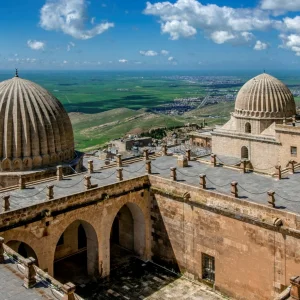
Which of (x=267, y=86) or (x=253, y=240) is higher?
(x=267, y=86)

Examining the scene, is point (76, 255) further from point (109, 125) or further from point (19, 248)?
point (109, 125)

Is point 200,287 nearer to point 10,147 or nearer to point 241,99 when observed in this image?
point 10,147

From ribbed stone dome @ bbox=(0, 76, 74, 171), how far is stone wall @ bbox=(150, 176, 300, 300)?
7.10 meters

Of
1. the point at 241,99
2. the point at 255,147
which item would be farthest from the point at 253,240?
the point at 241,99

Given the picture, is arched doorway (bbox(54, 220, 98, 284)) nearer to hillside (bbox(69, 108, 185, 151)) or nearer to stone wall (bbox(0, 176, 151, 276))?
stone wall (bbox(0, 176, 151, 276))

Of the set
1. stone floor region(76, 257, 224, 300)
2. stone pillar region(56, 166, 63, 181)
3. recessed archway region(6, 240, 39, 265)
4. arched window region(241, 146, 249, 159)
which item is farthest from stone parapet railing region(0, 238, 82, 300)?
arched window region(241, 146, 249, 159)

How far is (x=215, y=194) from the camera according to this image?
2366 centimetres

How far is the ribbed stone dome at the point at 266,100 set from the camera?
4003 cm

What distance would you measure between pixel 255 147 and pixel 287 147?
3.25 metres

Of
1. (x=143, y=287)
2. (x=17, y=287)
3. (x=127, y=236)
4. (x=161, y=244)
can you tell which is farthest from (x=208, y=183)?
(x=17, y=287)

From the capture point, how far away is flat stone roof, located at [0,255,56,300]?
1457cm

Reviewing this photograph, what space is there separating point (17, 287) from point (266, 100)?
30724mm

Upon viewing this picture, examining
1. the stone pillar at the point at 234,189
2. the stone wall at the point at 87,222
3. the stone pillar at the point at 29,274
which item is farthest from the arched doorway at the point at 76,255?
the stone pillar at the point at 29,274

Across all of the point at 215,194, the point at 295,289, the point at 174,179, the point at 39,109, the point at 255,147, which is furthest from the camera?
the point at 255,147
